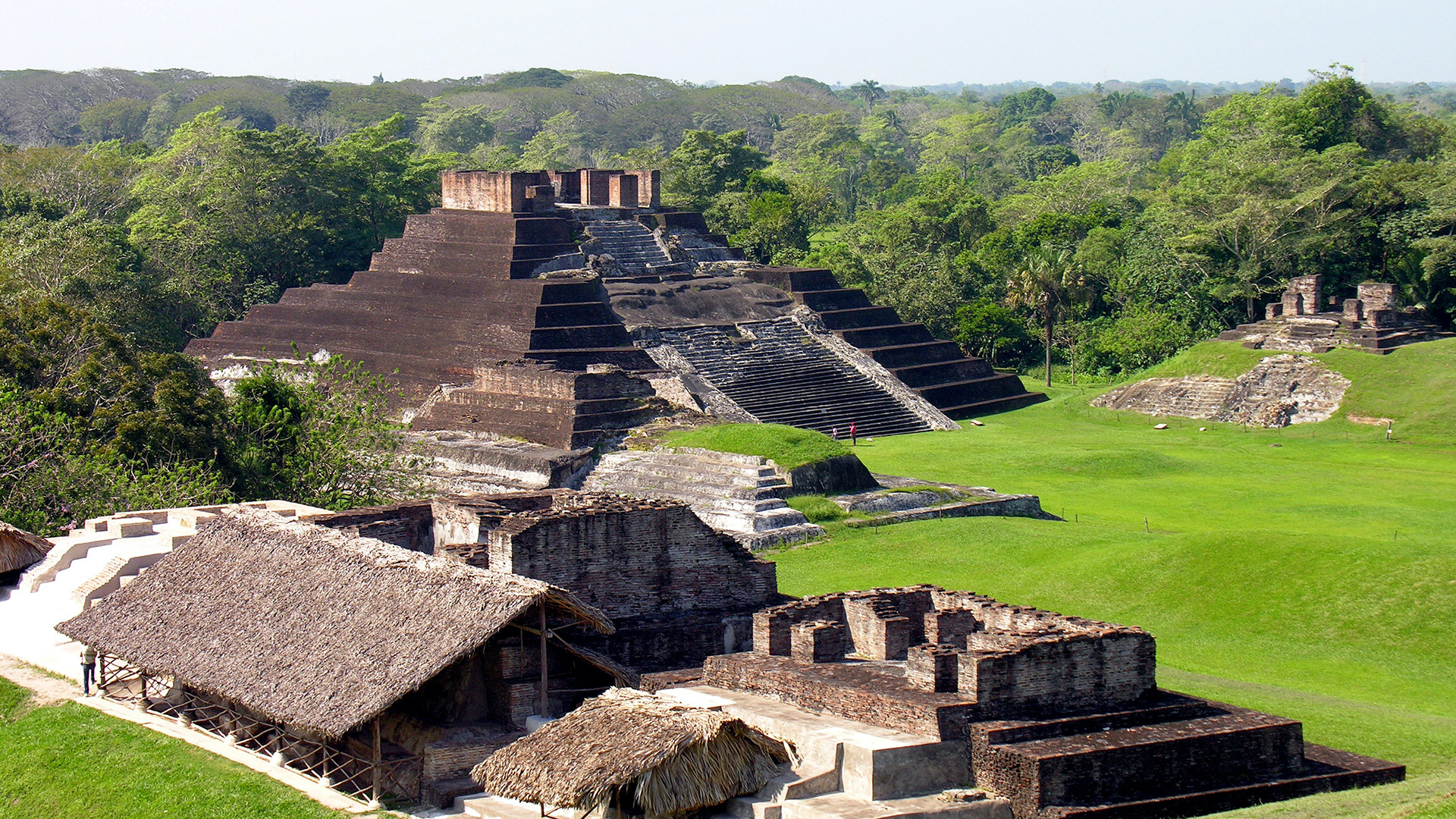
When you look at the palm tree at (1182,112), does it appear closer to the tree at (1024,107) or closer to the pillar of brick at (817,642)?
the tree at (1024,107)

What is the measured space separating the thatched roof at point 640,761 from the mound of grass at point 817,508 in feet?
40.2

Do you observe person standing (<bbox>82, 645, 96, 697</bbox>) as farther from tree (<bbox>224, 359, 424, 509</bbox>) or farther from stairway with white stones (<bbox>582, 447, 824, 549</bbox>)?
stairway with white stones (<bbox>582, 447, 824, 549</bbox>)

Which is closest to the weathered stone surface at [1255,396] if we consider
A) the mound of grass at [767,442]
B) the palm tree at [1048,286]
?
the palm tree at [1048,286]

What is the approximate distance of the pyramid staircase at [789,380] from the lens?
114ft

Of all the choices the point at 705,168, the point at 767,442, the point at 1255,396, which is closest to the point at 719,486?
the point at 767,442

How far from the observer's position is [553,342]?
3403cm

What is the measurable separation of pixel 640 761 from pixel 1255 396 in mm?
28350

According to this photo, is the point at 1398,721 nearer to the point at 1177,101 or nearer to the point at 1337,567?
the point at 1337,567

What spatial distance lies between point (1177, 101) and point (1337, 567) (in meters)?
113

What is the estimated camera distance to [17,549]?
65.5 feet

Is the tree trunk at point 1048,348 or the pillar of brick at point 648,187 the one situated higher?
the pillar of brick at point 648,187

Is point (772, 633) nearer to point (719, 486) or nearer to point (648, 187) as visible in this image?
point (719, 486)

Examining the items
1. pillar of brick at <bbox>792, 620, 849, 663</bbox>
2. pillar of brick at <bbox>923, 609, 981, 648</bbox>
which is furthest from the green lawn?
pillar of brick at <bbox>923, 609, 981, 648</bbox>

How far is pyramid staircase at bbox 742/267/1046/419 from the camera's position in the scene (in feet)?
124
